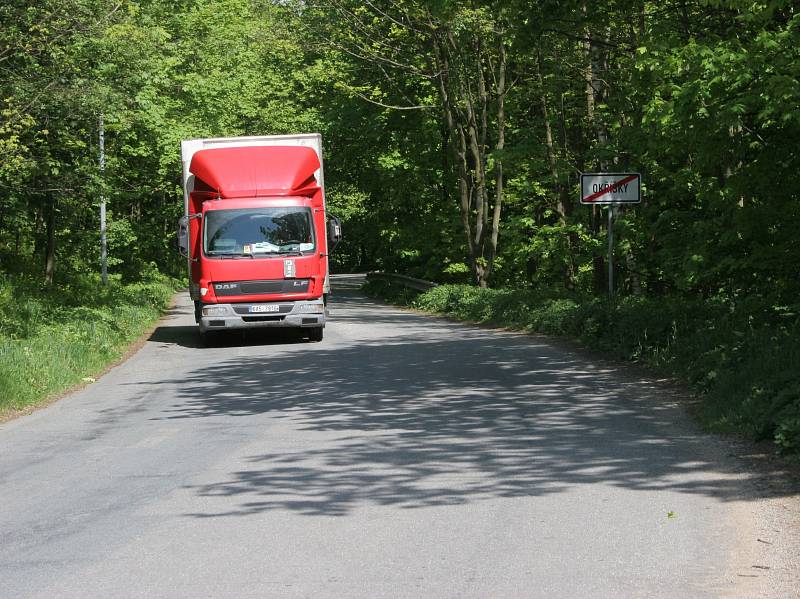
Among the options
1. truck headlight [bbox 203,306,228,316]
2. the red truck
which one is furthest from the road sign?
truck headlight [bbox 203,306,228,316]

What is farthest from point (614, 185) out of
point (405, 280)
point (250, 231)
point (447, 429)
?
point (405, 280)

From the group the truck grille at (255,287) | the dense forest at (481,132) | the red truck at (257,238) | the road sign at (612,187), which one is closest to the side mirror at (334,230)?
the red truck at (257,238)

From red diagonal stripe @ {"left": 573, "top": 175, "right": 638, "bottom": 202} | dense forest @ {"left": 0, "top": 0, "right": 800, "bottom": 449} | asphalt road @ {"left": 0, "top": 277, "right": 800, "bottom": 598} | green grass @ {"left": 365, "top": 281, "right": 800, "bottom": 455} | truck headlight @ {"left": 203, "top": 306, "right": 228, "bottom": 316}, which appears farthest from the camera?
truck headlight @ {"left": 203, "top": 306, "right": 228, "bottom": 316}

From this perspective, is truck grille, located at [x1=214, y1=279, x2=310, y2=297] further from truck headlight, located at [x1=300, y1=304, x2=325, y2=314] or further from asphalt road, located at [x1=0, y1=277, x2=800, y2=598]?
asphalt road, located at [x1=0, y1=277, x2=800, y2=598]

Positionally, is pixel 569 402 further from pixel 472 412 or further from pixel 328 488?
pixel 328 488

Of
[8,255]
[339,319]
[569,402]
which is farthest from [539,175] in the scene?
[569,402]

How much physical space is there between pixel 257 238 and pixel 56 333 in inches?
156

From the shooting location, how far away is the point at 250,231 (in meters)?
20.6

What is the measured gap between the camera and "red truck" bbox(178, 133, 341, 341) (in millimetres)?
20516

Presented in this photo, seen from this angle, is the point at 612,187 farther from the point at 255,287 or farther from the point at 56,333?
the point at 56,333

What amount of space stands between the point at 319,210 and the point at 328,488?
13.7 metres

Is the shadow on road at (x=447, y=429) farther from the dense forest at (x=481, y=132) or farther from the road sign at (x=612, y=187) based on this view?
the road sign at (x=612, y=187)

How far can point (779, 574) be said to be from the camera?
5430 mm

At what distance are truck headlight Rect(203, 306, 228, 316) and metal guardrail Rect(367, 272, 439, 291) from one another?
48.3 ft
